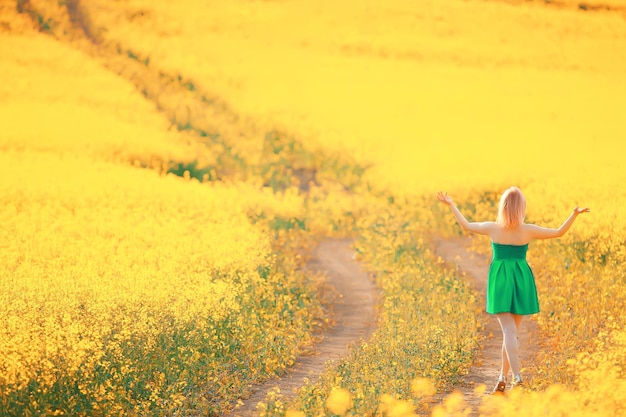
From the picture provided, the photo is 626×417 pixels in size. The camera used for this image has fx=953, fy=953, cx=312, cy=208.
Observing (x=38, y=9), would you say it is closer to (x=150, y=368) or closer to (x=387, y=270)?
(x=387, y=270)

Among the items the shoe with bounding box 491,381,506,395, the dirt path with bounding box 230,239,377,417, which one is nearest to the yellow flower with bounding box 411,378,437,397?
the shoe with bounding box 491,381,506,395

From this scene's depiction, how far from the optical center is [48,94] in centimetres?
1565

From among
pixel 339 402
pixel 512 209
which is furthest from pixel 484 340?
pixel 339 402

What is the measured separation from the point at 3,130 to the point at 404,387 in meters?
9.51

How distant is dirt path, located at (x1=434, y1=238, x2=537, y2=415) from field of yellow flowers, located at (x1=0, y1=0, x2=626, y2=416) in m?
0.15

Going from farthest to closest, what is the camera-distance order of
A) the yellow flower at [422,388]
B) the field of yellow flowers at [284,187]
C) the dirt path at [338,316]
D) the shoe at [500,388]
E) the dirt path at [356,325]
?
the dirt path at [338,316]
the dirt path at [356,325]
the field of yellow flowers at [284,187]
the shoe at [500,388]
the yellow flower at [422,388]

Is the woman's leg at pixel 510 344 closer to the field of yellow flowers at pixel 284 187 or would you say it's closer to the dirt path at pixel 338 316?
the field of yellow flowers at pixel 284 187

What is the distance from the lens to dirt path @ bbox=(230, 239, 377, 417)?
693 centimetres

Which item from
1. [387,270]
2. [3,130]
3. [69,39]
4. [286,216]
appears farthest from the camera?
[69,39]

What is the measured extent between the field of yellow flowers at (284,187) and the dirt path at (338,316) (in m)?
0.16

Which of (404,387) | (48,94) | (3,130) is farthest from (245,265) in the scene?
(48,94)

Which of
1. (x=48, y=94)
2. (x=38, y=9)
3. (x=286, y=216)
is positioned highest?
(x=38, y=9)

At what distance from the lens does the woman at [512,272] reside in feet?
19.2

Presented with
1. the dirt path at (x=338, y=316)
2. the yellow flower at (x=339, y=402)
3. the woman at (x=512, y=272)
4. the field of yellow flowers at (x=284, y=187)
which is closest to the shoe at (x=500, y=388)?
the woman at (x=512, y=272)
